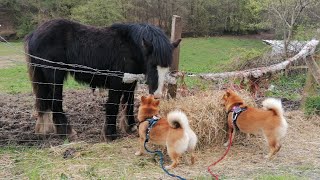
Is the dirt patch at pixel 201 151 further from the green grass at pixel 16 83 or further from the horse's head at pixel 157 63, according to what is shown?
the green grass at pixel 16 83

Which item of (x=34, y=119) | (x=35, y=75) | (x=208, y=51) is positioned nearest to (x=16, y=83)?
(x=34, y=119)

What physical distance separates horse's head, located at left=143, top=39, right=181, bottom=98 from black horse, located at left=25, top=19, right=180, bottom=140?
230 mm

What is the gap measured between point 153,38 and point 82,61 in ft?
4.26

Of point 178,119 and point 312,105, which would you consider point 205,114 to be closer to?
point 178,119

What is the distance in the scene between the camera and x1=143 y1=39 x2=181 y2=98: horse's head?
214 inches

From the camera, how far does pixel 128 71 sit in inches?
233

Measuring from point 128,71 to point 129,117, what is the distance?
93cm

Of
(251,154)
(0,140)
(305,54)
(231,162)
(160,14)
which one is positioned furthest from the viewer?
(160,14)

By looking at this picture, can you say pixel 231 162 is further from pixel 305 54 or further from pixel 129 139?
pixel 305 54

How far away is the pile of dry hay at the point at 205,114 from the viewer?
5.34m

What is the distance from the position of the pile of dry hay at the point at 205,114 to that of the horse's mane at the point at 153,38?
0.66 meters

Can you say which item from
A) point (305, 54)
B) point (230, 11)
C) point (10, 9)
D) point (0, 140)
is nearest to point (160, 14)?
point (230, 11)

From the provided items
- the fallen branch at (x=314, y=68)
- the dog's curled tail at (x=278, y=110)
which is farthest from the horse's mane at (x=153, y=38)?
the fallen branch at (x=314, y=68)

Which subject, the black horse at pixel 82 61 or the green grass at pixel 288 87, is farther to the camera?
the green grass at pixel 288 87
